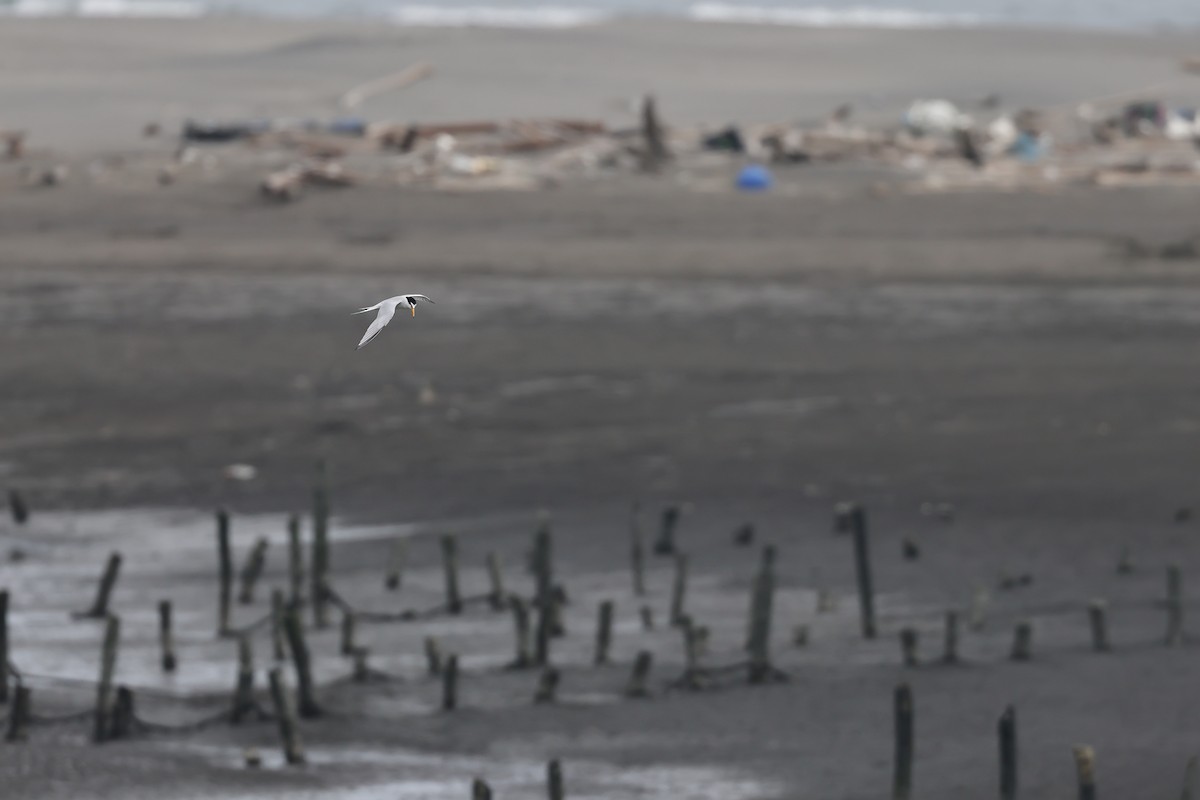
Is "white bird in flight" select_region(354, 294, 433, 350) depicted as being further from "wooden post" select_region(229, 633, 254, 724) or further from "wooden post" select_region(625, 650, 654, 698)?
"wooden post" select_region(625, 650, 654, 698)

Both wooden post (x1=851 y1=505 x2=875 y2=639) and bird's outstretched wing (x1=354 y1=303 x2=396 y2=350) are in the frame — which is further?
wooden post (x1=851 y1=505 x2=875 y2=639)

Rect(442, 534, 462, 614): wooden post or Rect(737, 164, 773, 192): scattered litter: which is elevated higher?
Rect(737, 164, 773, 192): scattered litter

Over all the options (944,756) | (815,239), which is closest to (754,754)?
(944,756)

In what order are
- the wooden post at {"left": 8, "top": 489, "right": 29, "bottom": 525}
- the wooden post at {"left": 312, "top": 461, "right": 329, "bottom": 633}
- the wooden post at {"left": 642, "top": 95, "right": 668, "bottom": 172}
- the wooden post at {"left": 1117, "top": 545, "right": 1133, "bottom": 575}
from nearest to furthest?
the wooden post at {"left": 312, "top": 461, "right": 329, "bottom": 633}, the wooden post at {"left": 1117, "top": 545, "right": 1133, "bottom": 575}, the wooden post at {"left": 8, "top": 489, "right": 29, "bottom": 525}, the wooden post at {"left": 642, "top": 95, "right": 668, "bottom": 172}

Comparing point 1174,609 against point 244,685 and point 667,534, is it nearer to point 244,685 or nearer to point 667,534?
point 667,534

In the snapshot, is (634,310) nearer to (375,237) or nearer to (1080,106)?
(375,237)

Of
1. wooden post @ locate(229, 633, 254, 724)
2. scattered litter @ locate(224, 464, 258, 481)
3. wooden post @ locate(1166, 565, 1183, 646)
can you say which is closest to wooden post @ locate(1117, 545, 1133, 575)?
wooden post @ locate(1166, 565, 1183, 646)
